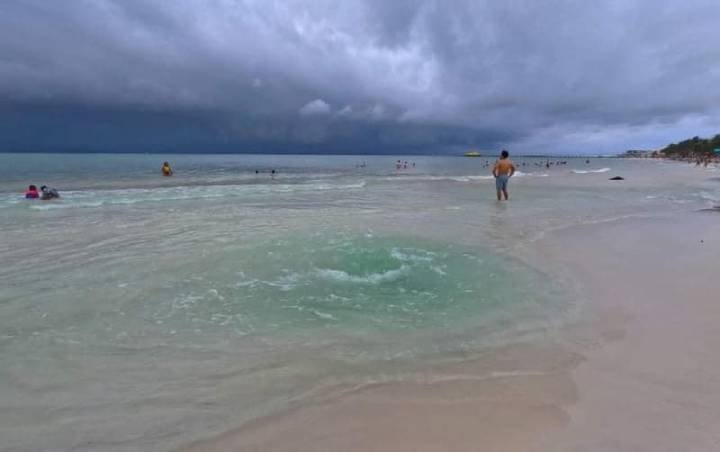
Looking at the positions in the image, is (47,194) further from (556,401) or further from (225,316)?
(556,401)

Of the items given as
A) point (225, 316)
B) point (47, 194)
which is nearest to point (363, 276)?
point (225, 316)

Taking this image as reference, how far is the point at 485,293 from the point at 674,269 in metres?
4.33

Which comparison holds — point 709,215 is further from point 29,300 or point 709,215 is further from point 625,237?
point 29,300

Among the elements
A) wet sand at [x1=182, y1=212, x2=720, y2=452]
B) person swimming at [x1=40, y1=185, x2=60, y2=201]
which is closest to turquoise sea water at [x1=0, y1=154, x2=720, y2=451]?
wet sand at [x1=182, y1=212, x2=720, y2=452]

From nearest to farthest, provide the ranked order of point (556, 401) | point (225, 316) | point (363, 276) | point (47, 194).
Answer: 1. point (556, 401)
2. point (225, 316)
3. point (363, 276)
4. point (47, 194)

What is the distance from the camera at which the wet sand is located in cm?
320

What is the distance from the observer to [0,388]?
405cm

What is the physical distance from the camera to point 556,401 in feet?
12.2

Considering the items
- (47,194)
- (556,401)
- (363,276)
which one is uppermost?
(47,194)

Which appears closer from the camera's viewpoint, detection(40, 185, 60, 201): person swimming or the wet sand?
the wet sand

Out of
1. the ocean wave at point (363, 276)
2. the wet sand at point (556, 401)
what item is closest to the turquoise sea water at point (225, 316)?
the ocean wave at point (363, 276)

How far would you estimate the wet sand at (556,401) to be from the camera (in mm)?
3197

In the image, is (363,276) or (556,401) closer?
(556,401)

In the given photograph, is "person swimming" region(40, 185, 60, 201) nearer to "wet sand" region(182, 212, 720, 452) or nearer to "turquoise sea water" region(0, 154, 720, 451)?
"turquoise sea water" region(0, 154, 720, 451)
